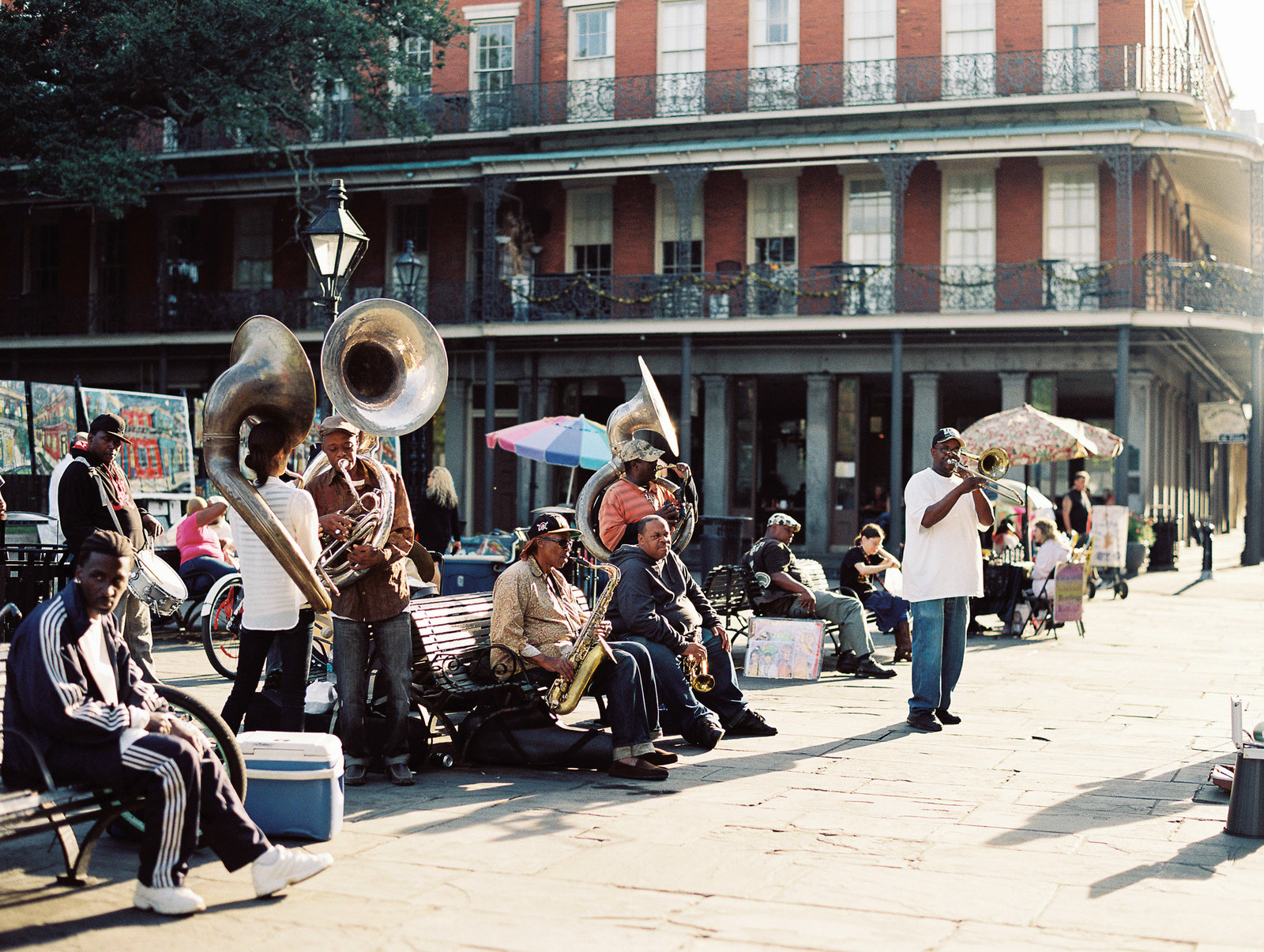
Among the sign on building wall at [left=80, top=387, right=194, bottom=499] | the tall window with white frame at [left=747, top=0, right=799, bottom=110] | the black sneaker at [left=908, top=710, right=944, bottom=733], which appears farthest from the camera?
the tall window with white frame at [left=747, top=0, right=799, bottom=110]

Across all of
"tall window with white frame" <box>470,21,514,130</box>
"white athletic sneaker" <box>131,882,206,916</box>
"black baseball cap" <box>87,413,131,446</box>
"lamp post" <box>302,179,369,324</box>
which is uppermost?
"tall window with white frame" <box>470,21,514,130</box>

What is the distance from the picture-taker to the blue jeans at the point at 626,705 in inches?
237

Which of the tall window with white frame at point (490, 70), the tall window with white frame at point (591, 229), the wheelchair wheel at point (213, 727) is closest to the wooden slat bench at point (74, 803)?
the wheelchair wheel at point (213, 727)

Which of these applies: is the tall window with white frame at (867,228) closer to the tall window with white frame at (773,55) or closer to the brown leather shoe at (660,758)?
the tall window with white frame at (773,55)

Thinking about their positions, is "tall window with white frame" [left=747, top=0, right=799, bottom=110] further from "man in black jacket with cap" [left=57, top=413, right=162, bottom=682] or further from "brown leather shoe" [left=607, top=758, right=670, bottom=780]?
"brown leather shoe" [left=607, top=758, right=670, bottom=780]

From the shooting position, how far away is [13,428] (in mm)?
12422

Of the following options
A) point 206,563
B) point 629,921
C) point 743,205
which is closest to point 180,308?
point 743,205

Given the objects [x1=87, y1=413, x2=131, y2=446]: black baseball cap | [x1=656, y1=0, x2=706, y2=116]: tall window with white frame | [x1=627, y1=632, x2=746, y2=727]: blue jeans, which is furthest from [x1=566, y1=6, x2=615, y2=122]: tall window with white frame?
[x1=627, y1=632, x2=746, y2=727]: blue jeans

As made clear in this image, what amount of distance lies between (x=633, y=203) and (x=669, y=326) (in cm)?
327

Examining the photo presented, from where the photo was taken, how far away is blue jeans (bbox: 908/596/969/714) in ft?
24.2

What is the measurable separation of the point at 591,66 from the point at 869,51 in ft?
16.6

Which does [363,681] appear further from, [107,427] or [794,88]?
[794,88]

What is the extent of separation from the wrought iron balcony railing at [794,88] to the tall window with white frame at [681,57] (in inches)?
1.1

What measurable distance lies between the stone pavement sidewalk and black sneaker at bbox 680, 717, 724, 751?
89 millimetres
